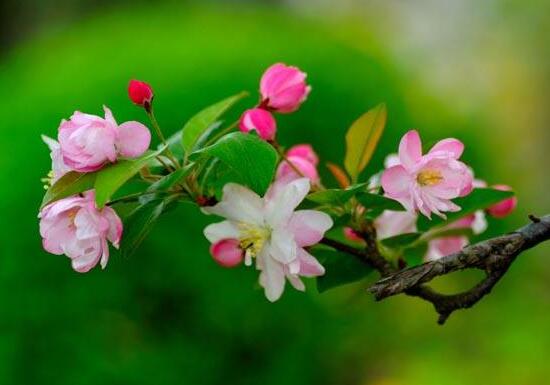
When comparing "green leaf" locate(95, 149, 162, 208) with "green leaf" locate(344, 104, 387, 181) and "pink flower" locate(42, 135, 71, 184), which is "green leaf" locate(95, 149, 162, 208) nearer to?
"pink flower" locate(42, 135, 71, 184)

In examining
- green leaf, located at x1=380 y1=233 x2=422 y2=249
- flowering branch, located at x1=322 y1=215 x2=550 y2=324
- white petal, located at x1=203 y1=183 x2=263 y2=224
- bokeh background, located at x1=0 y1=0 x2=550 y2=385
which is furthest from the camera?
bokeh background, located at x1=0 y1=0 x2=550 y2=385

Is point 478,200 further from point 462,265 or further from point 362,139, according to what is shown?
point 462,265

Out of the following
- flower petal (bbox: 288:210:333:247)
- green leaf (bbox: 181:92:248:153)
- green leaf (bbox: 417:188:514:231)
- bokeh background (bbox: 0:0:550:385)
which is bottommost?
bokeh background (bbox: 0:0:550:385)

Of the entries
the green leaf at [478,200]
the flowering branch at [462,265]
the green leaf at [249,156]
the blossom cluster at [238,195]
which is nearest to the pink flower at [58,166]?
the blossom cluster at [238,195]

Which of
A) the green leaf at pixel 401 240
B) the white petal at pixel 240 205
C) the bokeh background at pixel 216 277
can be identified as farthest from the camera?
the bokeh background at pixel 216 277

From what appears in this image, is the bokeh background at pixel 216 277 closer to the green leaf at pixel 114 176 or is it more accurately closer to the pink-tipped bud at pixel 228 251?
the pink-tipped bud at pixel 228 251

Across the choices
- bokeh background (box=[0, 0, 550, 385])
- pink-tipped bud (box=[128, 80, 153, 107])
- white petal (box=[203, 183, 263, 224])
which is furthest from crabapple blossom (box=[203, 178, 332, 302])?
bokeh background (box=[0, 0, 550, 385])
